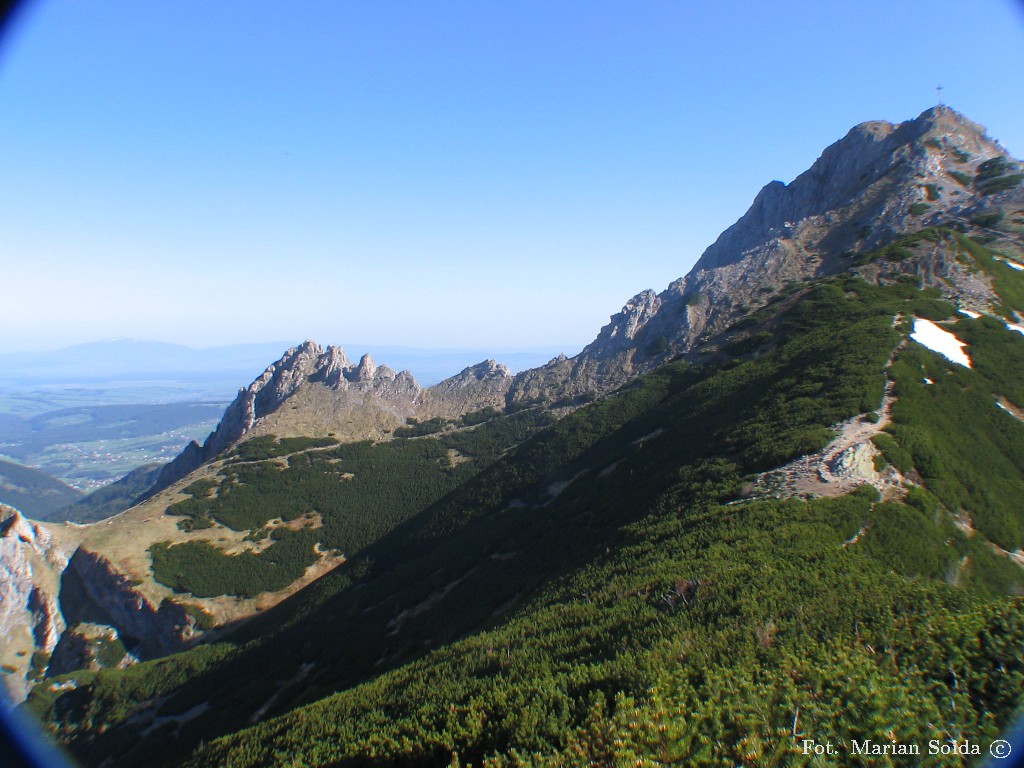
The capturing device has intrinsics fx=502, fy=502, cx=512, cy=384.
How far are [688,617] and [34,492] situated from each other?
248 meters

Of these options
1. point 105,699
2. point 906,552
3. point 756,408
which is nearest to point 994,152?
point 756,408

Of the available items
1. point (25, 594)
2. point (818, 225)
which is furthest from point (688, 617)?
point (818, 225)

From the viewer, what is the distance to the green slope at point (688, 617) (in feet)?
35.0

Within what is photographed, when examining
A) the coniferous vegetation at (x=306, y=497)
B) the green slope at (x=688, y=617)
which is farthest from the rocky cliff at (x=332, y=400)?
the green slope at (x=688, y=617)

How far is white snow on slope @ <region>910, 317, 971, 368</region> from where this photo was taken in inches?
1515

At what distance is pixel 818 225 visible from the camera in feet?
296

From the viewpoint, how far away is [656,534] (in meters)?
25.6

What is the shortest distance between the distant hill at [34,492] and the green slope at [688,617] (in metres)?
167

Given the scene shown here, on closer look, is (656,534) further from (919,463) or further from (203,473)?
(203,473)

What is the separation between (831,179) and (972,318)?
70.7 metres

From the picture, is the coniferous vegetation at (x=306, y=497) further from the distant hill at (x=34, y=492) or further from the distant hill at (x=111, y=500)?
the distant hill at (x=34, y=492)

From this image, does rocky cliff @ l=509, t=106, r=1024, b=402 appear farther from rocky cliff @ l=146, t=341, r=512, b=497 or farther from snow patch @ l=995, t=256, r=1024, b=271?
rocky cliff @ l=146, t=341, r=512, b=497

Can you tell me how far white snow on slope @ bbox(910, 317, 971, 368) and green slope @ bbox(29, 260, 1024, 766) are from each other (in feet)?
4.33

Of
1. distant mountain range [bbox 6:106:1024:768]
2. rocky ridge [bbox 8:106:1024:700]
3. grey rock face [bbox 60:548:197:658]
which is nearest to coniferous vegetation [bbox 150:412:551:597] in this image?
distant mountain range [bbox 6:106:1024:768]
